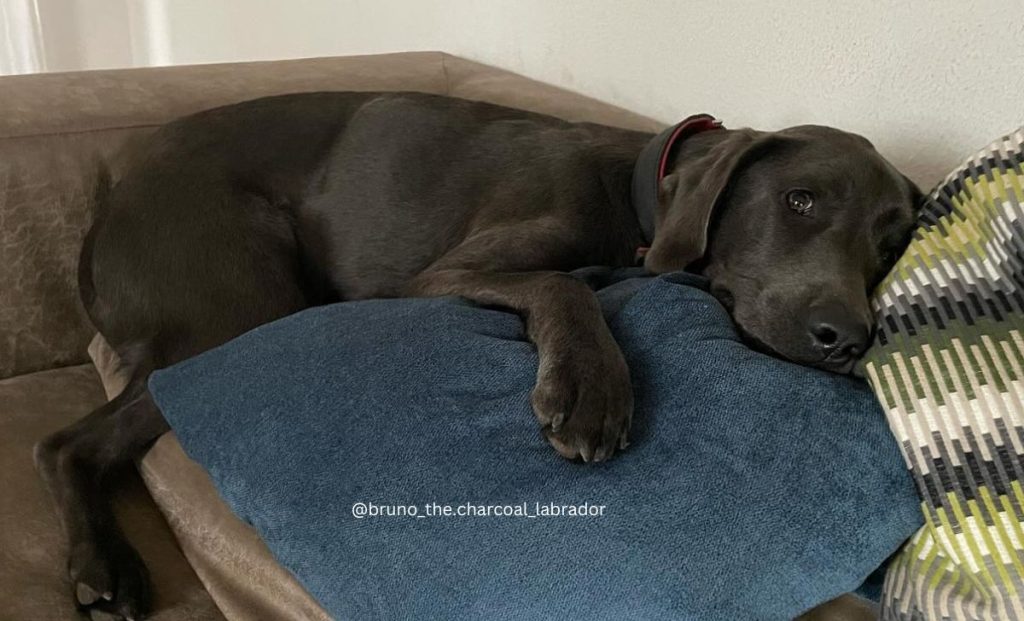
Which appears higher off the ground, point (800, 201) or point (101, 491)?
point (800, 201)

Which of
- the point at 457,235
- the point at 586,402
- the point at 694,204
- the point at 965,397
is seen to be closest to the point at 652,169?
the point at 694,204

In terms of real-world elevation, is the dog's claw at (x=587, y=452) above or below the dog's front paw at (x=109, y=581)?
above

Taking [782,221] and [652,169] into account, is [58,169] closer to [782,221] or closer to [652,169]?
[652,169]

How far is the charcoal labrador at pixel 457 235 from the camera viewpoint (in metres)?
1.38

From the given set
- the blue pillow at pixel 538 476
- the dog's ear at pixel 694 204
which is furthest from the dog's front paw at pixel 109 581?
the dog's ear at pixel 694 204

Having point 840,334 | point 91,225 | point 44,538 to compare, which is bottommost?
point 44,538

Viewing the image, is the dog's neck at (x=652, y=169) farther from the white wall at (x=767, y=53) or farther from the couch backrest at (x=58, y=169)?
the couch backrest at (x=58, y=169)

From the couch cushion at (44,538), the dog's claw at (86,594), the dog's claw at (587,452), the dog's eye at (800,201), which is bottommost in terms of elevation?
the couch cushion at (44,538)

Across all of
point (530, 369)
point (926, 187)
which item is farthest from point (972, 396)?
point (926, 187)

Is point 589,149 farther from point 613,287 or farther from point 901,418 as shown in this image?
point 901,418

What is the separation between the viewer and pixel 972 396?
1.10 metres

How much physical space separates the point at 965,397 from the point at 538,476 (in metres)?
0.49

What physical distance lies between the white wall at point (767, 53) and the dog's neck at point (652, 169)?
0.27m

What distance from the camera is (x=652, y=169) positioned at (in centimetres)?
170
